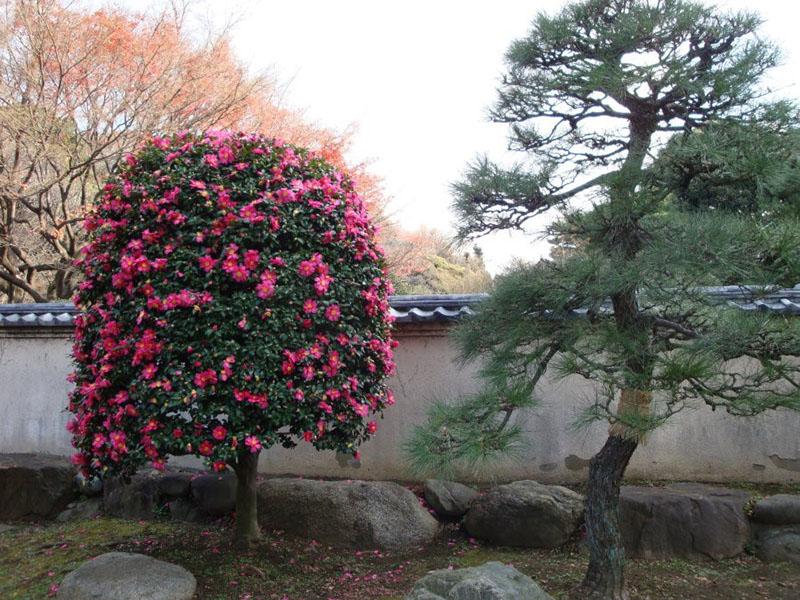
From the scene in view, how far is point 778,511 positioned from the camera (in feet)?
14.6

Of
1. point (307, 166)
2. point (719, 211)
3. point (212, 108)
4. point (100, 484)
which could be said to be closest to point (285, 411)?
point (307, 166)

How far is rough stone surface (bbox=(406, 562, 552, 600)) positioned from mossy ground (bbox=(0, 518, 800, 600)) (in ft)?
2.39

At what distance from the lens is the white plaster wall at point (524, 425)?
533 centimetres

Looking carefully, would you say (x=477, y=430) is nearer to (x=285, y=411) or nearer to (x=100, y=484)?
(x=285, y=411)

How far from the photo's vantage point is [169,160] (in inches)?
165

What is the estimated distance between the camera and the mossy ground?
393 centimetres

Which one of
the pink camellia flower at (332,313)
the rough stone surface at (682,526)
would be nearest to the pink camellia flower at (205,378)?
the pink camellia flower at (332,313)

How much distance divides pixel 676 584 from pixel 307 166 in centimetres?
354

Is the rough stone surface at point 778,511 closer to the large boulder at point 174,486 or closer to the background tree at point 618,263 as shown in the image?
the background tree at point 618,263

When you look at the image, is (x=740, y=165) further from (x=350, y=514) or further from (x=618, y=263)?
(x=350, y=514)

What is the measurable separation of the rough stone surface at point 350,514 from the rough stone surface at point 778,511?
7.45 feet

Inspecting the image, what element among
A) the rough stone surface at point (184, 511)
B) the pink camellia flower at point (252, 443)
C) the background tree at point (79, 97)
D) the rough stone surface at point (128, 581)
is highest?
the background tree at point (79, 97)

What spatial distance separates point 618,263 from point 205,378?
90.7 inches

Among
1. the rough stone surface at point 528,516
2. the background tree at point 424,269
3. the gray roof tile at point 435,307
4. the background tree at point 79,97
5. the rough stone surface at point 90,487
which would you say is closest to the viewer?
the gray roof tile at point 435,307
